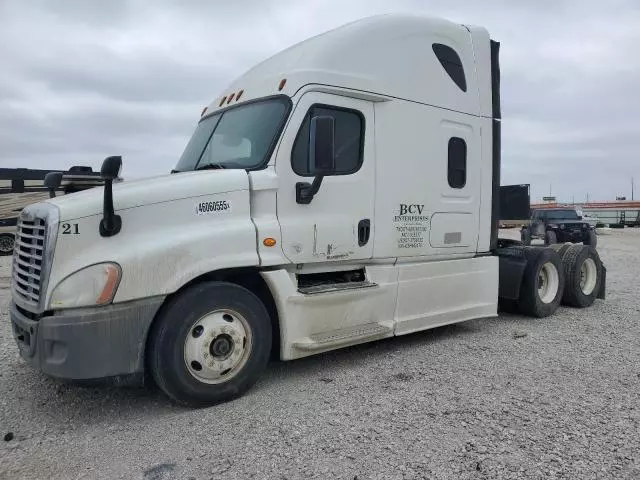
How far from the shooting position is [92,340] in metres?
3.91

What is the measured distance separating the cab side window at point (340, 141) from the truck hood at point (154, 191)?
0.54 meters

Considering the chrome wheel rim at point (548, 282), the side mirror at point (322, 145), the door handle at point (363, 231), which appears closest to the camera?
the side mirror at point (322, 145)

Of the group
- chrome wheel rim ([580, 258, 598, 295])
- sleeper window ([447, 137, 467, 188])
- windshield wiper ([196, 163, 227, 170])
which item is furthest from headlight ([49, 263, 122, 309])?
chrome wheel rim ([580, 258, 598, 295])

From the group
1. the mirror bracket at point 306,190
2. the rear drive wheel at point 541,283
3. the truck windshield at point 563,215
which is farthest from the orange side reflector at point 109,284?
the truck windshield at point 563,215

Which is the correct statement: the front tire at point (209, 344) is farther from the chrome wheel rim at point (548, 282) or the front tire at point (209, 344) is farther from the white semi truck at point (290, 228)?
the chrome wheel rim at point (548, 282)

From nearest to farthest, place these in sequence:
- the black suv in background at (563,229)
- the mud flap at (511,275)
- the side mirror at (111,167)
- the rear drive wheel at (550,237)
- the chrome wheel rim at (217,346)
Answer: the side mirror at (111,167), the chrome wheel rim at (217,346), the mud flap at (511,275), the rear drive wheel at (550,237), the black suv in background at (563,229)

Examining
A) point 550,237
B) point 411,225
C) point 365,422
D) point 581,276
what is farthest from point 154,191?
point 550,237

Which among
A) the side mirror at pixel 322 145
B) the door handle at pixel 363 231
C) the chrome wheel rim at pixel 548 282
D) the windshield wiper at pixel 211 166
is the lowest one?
the chrome wheel rim at pixel 548 282

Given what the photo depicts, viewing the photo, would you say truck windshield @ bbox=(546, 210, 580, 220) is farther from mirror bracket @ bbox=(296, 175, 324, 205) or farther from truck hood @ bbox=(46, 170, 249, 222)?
truck hood @ bbox=(46, 170, 249, 222)

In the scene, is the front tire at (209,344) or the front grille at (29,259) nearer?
the front grille at (29,259)

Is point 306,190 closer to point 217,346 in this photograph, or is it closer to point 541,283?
point 217,346

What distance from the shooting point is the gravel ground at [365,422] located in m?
3.37

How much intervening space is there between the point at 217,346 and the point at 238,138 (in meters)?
2.00

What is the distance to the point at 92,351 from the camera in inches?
154
